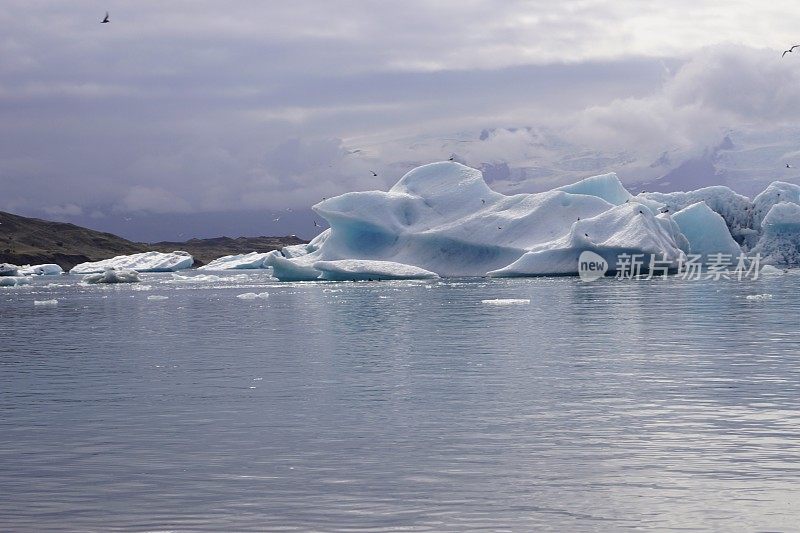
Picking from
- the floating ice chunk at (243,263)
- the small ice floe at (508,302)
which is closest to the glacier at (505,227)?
the small ice floe at (508,302)

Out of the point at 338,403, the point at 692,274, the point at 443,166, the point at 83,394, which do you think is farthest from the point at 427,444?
the point at 443,166

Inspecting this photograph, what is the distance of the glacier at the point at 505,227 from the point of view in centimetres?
4690

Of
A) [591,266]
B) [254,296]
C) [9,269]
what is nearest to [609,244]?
[591,266]

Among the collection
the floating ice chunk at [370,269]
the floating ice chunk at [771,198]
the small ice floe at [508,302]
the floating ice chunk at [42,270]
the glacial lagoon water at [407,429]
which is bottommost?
the glacial lagoon water at [407,429]

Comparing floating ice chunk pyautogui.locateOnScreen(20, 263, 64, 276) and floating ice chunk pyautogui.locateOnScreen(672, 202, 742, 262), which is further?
floating ice chunk pyautogui.locateOnScreen(20, 263, 64, 276)

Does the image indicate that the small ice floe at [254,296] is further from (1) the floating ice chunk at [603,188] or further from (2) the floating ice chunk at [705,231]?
(2) the floating ice chunk at [705,231]

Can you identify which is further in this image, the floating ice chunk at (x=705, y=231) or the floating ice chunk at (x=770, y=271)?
the floating ice chunk at (x=705, y=231)

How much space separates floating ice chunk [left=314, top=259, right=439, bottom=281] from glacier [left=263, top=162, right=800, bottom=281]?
5cm

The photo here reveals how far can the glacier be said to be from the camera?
46897 millimetres

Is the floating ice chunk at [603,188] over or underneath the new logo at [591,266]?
over

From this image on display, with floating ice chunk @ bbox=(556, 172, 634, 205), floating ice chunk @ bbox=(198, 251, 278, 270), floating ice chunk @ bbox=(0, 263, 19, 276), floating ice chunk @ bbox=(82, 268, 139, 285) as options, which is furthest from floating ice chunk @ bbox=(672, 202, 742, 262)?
floating ice chunk @ bbox=(198, 251, 278, 270)

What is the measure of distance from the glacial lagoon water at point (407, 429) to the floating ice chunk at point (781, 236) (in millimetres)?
28716

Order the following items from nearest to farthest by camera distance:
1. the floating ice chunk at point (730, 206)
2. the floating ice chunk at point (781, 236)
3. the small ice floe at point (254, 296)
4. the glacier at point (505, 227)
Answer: the small ice floe at point (254, 296) < the glacier at point (505, 227) < the floating ice chunk at point (781, 236) < the floating ice chunk at point (730, 206)

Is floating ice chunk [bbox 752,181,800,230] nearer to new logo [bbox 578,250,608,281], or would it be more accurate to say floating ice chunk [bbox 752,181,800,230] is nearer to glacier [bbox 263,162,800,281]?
glacier [bbox 263,162,800,281]
